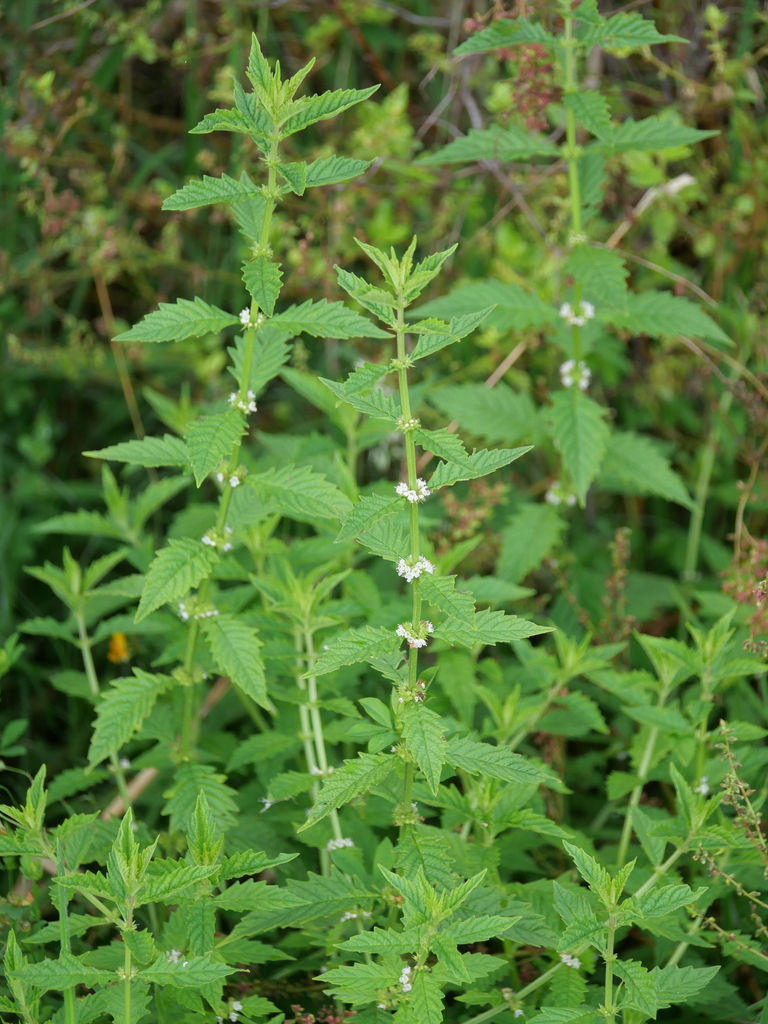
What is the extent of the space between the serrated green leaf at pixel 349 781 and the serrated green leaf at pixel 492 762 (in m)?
0.11

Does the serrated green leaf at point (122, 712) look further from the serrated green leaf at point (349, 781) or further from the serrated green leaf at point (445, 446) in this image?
the serrated green leaf at point (445, 446)

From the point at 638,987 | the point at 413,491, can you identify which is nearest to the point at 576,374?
the point at 413,491

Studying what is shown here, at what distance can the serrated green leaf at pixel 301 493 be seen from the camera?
5.91ft

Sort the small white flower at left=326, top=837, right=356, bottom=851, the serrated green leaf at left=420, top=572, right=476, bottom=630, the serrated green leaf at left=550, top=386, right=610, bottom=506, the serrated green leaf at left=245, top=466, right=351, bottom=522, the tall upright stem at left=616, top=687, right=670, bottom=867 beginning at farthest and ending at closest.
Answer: the serrated green leaf at left=550, top=386, right=610, bottom=506, the tall upright stem at left=616, top=687, right=670, bottom=867, the small white flower at left=326, top=837, right=356, bottom=851, the serrated green leaf at left=245, top=466, right=351, bottom=522, the serrated green leaf at left=420, top=572, right=476, bottom=630

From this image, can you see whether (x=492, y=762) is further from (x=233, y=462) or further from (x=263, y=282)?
(x=263, y=282)

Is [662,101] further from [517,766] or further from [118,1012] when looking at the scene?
[118,1012]

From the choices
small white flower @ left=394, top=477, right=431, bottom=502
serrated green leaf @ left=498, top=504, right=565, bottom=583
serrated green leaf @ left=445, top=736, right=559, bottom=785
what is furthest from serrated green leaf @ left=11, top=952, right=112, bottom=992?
serrated green leaf @ left=498, top=504, right=565, bottom=583

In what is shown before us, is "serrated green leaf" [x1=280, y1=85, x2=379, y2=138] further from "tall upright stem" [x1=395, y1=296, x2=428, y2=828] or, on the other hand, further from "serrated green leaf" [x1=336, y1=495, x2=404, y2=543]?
"serrated green leaf" [x1=336, y1=495, x2=404, y2=543]

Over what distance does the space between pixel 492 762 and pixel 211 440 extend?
2.43 ft

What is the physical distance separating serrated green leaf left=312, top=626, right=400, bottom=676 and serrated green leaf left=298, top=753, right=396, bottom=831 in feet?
0.54

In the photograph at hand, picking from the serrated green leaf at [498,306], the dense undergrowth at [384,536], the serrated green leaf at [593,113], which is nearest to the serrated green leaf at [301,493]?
the dense undergrowth at [384,536]

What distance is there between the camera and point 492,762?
1.64 metres

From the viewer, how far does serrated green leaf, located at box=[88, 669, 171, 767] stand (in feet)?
6.13

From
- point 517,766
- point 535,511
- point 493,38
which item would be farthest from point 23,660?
point 493,38
